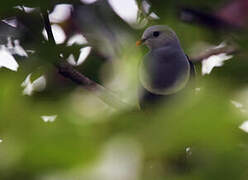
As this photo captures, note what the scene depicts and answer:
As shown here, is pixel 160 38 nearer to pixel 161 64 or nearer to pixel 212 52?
pixel 161 64

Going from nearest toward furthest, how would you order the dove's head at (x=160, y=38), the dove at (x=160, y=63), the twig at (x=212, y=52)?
the twig at (x=212, y=52), the dove at (x=160, y=63), the dove's head at (x=160, y=38)

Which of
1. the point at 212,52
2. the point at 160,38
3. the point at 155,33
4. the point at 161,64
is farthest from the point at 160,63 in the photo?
the point at 212,52

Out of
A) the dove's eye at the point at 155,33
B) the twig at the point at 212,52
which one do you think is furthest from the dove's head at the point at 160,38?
the twig at the point at 212,52

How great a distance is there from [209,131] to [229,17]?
109 cm

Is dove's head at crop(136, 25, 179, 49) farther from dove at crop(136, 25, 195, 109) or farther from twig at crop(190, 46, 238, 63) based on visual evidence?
twig at crop(190, 46, 238, 63)

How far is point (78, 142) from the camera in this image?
0.89ft

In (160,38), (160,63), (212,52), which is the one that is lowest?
(160,38)

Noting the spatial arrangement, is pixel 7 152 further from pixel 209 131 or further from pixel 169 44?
pixel 169 44

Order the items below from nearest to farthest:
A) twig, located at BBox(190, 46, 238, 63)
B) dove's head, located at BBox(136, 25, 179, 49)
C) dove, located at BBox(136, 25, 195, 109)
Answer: twig, located at BBox(190, 46, 238, 63), dove, located at BBox(136, 25, 195, 109), dove's head, located at BBox(136, 25, 179, 49)

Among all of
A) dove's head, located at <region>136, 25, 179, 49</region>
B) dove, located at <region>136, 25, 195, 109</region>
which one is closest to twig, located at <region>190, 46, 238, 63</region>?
dove, located at <region>136, 25, 195, 109</region>

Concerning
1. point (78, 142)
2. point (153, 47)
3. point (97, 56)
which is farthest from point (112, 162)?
point (153, 47)

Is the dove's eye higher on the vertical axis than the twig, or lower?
lower

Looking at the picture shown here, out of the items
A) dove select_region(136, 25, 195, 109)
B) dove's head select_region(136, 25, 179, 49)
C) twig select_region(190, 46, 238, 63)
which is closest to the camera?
twig select_region(190, 46, 238, 63)

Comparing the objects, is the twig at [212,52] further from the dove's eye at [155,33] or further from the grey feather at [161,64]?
the dove's eye at [155,33]
